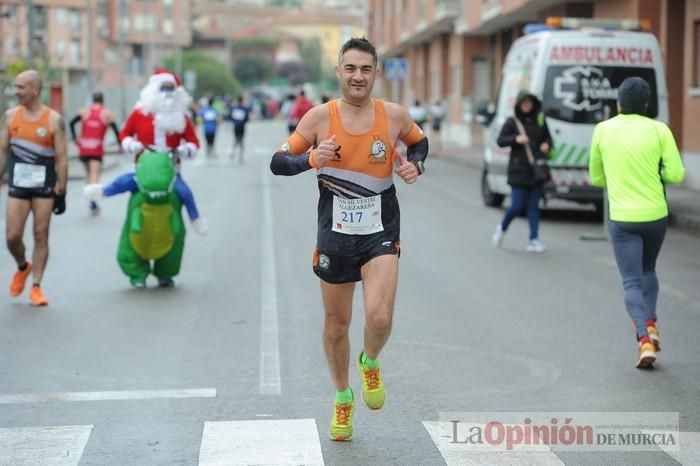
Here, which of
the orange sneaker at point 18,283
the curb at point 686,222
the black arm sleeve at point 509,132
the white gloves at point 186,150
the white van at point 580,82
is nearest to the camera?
the orange sneaker at point 18,283

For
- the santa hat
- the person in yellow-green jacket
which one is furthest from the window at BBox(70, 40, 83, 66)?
the person in yellow-green jacket

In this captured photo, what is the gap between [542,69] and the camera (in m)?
18.8

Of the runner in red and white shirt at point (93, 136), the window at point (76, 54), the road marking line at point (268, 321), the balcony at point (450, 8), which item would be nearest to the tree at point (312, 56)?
the window at point (76, 54)

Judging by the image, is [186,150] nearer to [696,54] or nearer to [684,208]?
[684,208]

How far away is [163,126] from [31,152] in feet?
5.08

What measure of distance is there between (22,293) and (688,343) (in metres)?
5.81

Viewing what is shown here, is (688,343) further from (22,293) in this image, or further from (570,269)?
(22,293)

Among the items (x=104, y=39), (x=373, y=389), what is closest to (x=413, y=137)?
(x=373, y=389)

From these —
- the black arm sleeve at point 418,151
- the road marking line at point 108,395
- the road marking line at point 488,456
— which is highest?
the black arm sleeve at point 418,151

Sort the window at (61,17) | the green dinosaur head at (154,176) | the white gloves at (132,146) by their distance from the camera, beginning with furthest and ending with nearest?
the window at (61,17) → the white gloves at (132,146) → the green dinosaur head at (154,176)

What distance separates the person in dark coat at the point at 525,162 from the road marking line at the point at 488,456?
8.92 meters

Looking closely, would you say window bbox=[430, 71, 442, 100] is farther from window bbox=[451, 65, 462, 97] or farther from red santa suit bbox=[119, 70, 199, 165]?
red santa suit bbox=[119, 70, 199, 165]

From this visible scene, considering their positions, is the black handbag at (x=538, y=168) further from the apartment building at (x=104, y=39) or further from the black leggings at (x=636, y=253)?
the apartment building at (x=104, y=39)

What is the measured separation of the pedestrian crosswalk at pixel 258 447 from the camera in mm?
5953
